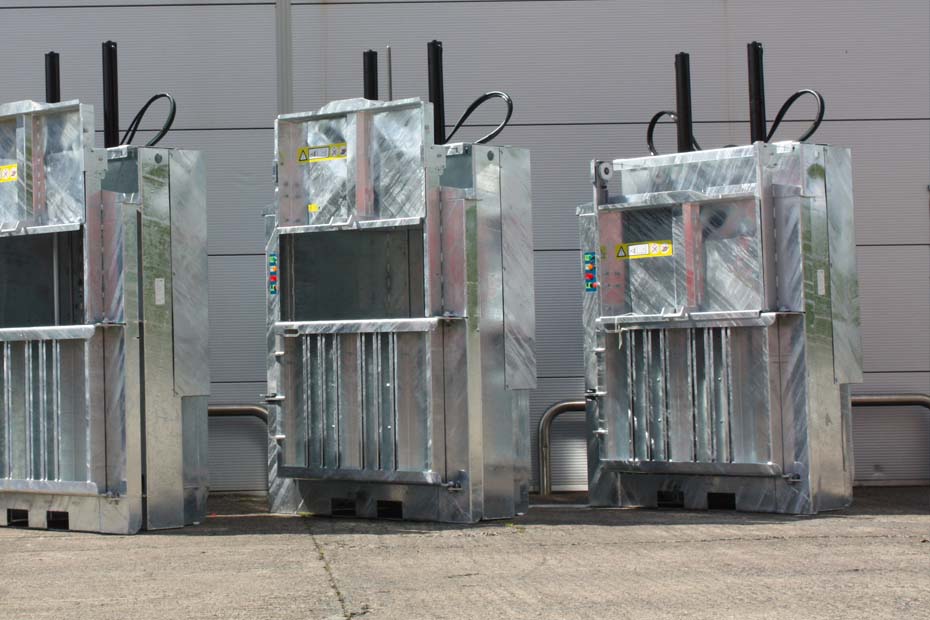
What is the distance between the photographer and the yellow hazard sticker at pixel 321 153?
408 inches

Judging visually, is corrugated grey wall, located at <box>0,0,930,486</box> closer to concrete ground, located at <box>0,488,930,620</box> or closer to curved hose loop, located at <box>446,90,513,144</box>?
curved hose loop, located at <box>446,90,513,144</box>

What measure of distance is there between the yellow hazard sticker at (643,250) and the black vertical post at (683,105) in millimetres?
804

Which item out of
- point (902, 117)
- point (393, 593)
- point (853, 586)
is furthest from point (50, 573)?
point (902, 117)

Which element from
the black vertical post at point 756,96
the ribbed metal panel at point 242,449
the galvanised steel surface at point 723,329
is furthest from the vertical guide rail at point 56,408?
the black vertical post at point 756,96

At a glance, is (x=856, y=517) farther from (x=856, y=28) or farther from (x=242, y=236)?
(x=242, y=236)

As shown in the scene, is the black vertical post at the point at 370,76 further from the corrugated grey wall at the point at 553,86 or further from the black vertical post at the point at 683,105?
the black vertical post at the point at 683,105

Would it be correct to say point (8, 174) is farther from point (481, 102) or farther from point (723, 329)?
point (723, 329)

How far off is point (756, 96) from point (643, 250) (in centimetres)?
142

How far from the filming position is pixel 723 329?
34.7ft

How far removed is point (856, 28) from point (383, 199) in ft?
16.6

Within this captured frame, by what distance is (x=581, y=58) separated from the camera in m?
12.7

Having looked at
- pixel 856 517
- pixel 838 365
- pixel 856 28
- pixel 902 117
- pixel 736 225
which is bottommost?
pixel 856 517

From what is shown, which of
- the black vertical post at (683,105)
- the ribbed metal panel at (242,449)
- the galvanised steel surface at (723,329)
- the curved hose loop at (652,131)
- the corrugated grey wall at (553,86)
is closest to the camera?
the galvanised steel surface at (723,329)

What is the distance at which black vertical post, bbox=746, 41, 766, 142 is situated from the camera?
426 inches
